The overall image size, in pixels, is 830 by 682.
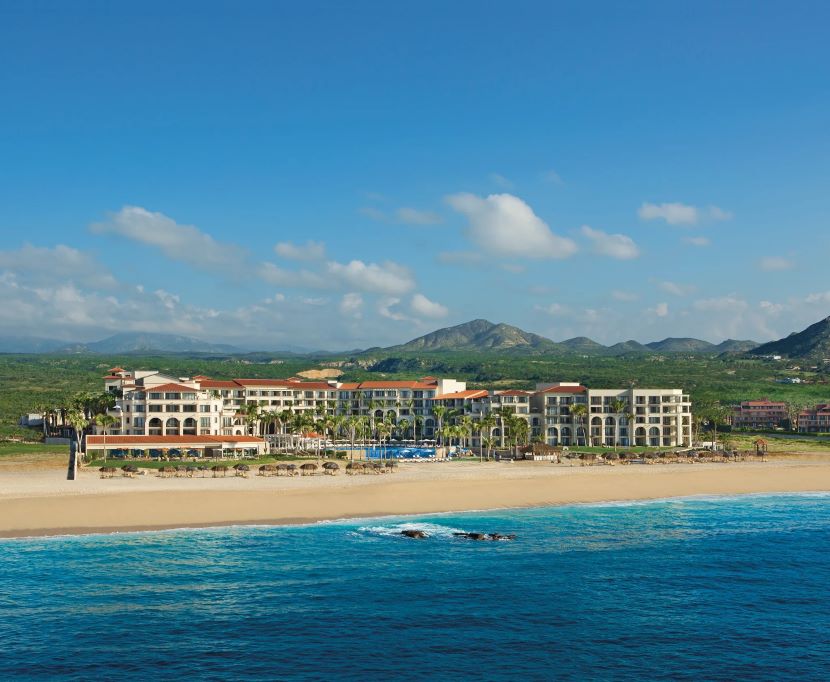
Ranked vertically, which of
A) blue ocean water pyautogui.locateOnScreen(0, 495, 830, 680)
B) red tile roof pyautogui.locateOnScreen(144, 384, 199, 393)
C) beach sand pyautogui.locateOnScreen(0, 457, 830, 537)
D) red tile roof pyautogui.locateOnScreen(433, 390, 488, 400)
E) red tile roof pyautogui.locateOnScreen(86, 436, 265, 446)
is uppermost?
red tile roof pyautogui.locateOnScreen(144, 384, 199, 393)

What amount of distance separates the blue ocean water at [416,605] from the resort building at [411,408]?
205ft

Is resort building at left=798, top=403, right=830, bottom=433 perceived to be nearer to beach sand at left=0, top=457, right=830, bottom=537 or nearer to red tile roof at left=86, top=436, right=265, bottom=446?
beach sand at left=0, top=457, right=830, bottom=537

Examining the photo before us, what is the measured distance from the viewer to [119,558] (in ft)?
149

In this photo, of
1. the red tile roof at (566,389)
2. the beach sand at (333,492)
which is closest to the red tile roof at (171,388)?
the beach sand at (333,492)

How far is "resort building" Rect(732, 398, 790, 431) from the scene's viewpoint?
18212 cm

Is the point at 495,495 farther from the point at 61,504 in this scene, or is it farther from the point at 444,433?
the point at 444,433

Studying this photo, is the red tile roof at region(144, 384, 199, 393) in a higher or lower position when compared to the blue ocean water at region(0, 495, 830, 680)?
higher

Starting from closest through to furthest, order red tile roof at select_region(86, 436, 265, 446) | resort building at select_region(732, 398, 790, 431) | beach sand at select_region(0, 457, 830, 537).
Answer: beach sand at select_region(0, 457, 830, 537) < red tile roof at select_region(86, 436, 265, 446) < resort building at select_region(732, 398, 790, 431)

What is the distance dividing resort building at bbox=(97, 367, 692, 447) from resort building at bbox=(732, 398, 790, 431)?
174ft

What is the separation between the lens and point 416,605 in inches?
1446

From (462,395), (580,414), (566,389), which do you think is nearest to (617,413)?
(580,414)

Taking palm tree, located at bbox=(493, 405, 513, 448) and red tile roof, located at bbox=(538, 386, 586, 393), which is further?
red tile roof, located at bbox=(538, 386, 586, 393)

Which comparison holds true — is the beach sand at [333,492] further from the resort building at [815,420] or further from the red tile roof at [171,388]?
the resort building at [815,420]

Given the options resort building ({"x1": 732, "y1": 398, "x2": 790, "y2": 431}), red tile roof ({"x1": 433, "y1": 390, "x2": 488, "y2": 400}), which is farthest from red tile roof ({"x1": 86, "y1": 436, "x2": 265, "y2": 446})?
resort building ({"x1": 732, "y1": 398, "x2": 790, "y2": 431})
